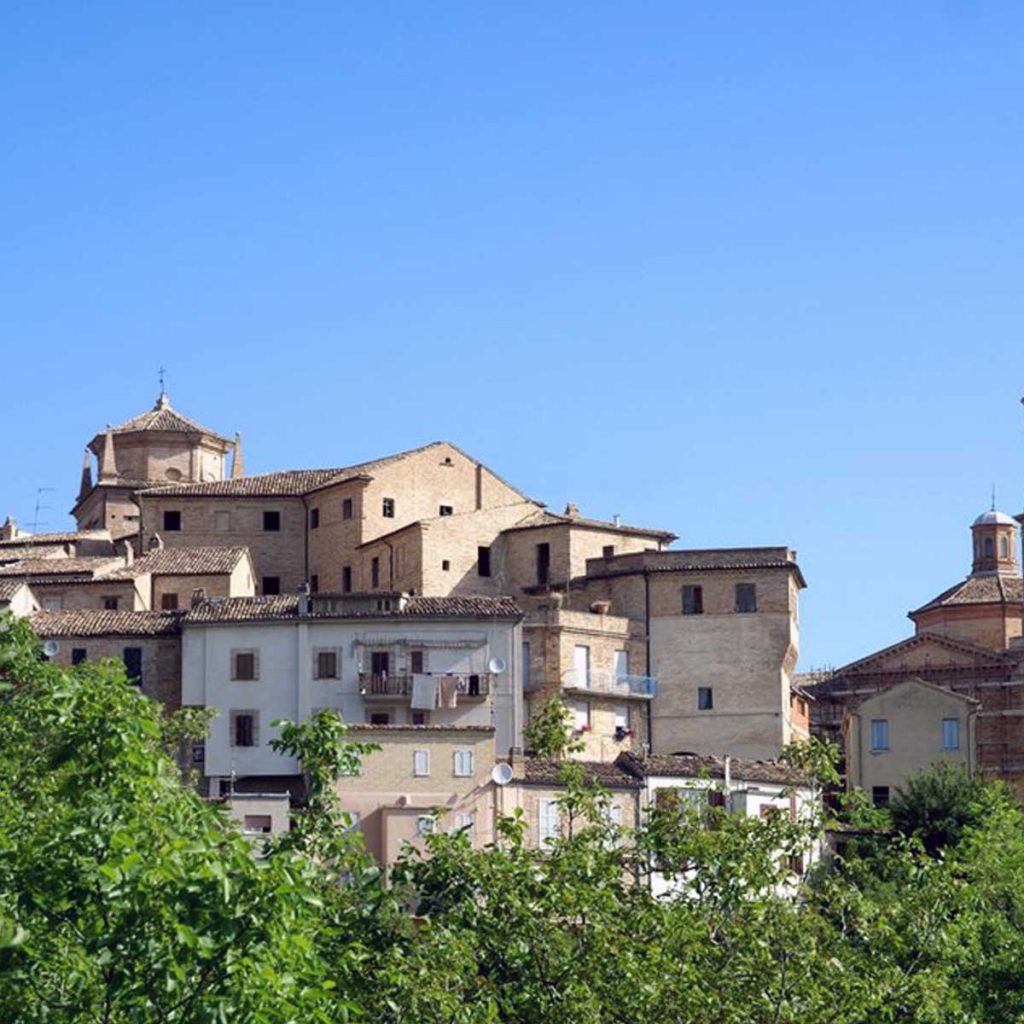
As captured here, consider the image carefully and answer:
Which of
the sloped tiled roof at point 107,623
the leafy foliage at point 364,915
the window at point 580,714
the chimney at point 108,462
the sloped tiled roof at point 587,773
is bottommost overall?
the leafy foliage at point 364,915

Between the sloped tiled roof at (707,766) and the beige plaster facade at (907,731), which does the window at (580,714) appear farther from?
the beige plaster facade at (907,731)

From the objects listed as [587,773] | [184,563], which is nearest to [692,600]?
[184,563]

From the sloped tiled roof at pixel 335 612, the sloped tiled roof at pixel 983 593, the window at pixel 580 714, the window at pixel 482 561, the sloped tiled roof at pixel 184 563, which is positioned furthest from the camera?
the sloped tiled roof at pixel 983 593

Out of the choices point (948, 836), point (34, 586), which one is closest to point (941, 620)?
point (948, 836)

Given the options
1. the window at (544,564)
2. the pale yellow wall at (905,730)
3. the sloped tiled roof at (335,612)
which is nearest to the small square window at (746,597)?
the pale yellow wall at (905,730)

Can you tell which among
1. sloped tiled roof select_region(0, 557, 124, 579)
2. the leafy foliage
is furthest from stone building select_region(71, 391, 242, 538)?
the leafy foliage

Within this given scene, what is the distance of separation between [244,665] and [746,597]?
48.3 ft

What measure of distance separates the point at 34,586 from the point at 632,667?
57.1 feet

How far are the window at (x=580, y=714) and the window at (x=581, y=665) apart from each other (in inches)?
20.8

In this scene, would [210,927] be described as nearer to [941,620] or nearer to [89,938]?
[89,938]

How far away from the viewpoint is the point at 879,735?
254 ft

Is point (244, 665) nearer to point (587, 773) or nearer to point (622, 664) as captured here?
point (622, 664)

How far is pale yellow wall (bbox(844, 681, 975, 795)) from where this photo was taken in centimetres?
7681

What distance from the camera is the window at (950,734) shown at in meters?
77.2
